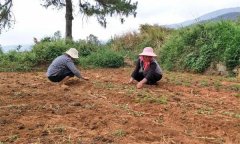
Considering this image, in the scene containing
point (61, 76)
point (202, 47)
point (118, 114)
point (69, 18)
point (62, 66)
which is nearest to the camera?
point (118, 114)

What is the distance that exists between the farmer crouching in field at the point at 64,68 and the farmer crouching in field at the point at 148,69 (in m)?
1.19

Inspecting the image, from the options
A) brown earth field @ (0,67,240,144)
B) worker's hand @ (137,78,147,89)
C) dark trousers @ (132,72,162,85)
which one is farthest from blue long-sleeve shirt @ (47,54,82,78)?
worker's hand @ (137,78,147,89)

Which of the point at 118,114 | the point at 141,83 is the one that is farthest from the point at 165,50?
the point at 118,114

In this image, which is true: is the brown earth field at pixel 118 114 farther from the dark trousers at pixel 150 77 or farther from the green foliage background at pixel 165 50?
the green foliage background at pixel 165 50

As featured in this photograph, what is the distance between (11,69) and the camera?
622 inches

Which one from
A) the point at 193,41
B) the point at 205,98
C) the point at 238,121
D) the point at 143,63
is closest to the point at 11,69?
the point at 193,41

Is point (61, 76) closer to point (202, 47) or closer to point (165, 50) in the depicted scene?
point (202, 47)

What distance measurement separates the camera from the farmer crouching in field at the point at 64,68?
10.3m

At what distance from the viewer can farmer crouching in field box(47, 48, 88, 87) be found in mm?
10289

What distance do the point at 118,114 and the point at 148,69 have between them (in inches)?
124

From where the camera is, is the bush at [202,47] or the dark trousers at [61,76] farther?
the bush at [202,47]

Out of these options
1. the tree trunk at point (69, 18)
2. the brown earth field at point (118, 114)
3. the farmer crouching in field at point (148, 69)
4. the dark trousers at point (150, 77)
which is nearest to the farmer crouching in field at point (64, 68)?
the brown earth field at point (118, 114)

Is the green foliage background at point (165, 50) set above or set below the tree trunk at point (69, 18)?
below

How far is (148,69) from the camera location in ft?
32.4
